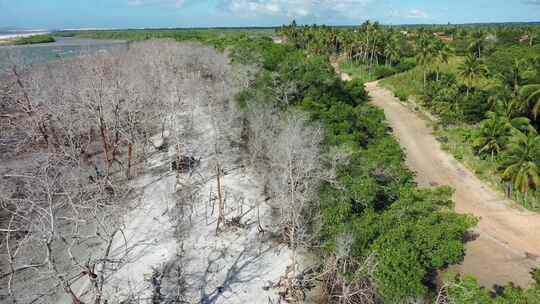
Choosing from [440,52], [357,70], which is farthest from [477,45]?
[357,70]

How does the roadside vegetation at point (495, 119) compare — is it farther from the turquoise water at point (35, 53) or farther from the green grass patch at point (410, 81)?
the turquoise water at point (35, 53)

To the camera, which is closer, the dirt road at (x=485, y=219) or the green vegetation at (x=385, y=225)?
the green vegetation at (x=385, y=225)

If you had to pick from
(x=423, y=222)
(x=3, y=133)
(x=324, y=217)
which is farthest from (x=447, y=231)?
(x=3, y=133)

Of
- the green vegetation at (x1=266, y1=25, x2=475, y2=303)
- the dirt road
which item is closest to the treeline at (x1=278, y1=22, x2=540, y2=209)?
the dirt road

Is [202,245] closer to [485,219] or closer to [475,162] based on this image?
[485,219]

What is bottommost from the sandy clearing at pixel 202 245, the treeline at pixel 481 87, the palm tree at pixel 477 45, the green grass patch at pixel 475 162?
the sandy clearing at pixel 202 245

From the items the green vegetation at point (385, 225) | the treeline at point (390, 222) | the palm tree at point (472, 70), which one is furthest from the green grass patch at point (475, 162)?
the palm tree at point (472, 70)
